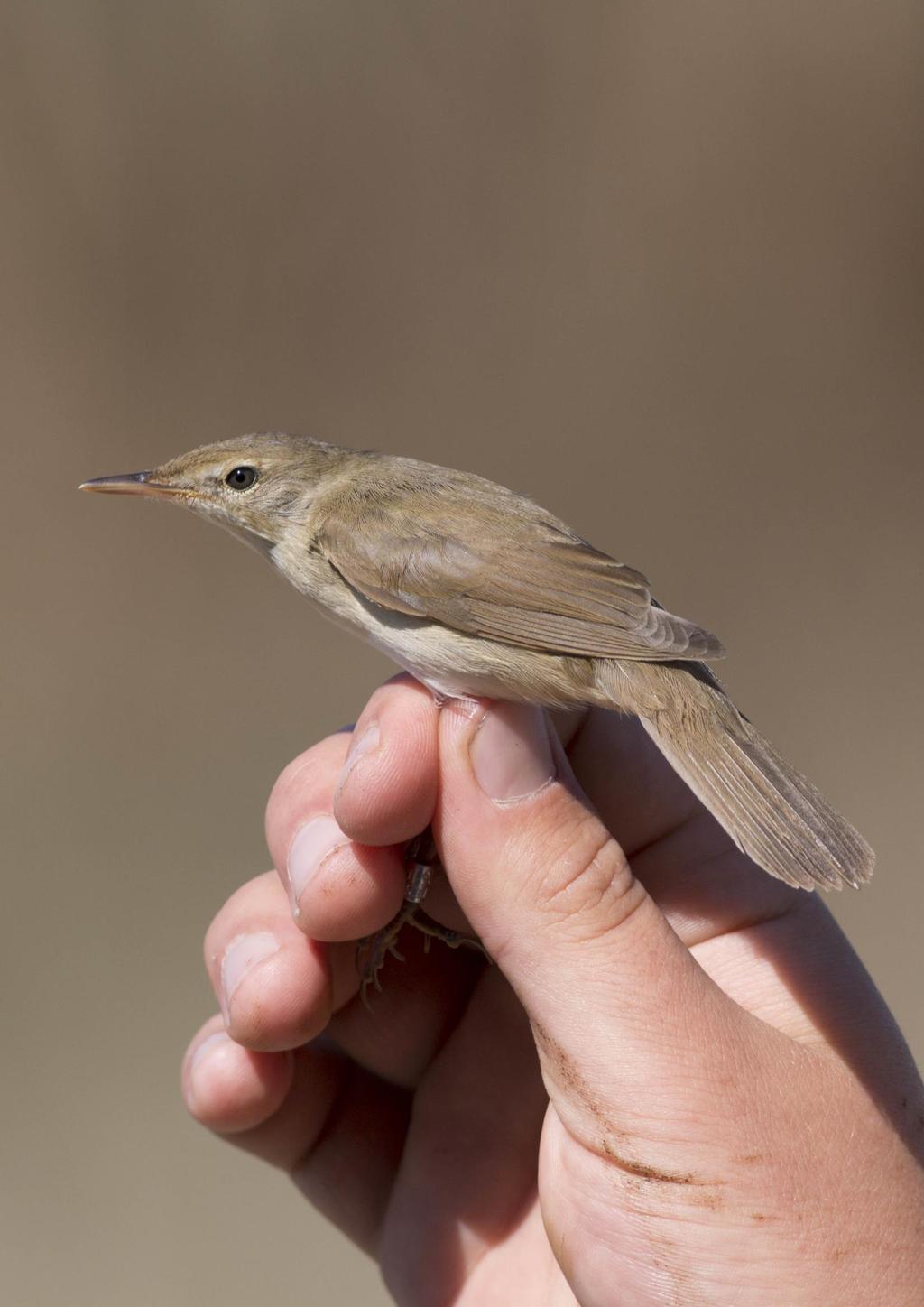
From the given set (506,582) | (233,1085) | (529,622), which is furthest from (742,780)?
(233,1085)

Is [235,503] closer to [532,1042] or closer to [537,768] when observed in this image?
[537,768]

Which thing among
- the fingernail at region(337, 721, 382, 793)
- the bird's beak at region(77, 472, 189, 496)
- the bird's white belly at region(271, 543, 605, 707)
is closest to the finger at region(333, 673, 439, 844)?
the fingernail at region(337, 721, 382, 793)

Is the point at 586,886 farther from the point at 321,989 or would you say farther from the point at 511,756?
the point at 321,989

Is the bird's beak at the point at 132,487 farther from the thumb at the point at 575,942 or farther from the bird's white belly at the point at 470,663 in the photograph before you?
the thumb at the point at 575,942

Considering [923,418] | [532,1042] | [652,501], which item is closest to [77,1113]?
[532,1042]

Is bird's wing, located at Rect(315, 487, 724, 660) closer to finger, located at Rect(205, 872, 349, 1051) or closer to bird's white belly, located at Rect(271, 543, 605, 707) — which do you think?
bird's white belly, located at Rect(271, 543, 605, 707)

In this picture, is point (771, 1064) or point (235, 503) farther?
point (235, 503)
